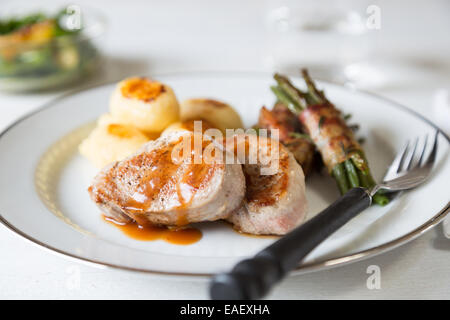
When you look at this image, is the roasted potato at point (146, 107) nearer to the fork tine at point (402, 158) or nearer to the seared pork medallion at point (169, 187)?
the seared pork medallion at point (169, 187)

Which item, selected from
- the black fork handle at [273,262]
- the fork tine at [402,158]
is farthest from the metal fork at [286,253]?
the fork tine at [402,158]

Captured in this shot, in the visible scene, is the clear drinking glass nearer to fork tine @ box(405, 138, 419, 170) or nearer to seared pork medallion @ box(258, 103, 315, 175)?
seared pork medallion @ box(258, 103, 315, 175)

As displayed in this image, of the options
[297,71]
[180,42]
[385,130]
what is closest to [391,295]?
[385,130]

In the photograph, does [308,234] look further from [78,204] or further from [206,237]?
[78,204]

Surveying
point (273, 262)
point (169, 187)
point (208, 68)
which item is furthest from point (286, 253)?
point (208, 68)

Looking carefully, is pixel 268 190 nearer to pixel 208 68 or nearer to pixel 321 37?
pixel 208 68
